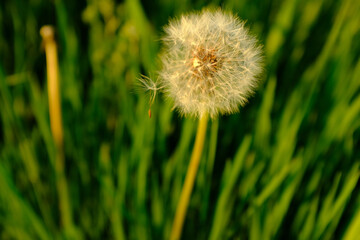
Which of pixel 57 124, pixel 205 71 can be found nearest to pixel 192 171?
pixel 205 71

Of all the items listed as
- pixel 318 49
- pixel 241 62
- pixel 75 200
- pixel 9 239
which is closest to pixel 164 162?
pixel 75 200

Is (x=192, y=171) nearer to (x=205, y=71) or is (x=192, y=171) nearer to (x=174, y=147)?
(x=205, y=71)

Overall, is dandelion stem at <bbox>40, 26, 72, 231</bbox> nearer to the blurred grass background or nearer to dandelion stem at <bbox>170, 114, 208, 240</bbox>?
the blurred grass background

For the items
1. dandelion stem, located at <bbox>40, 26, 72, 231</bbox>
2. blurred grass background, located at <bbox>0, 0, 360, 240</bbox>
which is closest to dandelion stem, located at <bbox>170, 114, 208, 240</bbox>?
blurred grass background, located at <bbox>0, 0, 360, 240</bbox>

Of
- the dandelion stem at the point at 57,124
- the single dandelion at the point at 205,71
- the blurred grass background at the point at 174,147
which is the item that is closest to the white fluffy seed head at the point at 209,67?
the single dandelion at the point at 205,71

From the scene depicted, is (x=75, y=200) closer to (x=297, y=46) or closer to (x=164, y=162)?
(x=164, y=162)

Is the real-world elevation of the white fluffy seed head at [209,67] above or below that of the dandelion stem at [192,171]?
above

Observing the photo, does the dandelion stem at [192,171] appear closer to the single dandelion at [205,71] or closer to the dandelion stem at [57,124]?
the single dandelion at [205,71]
